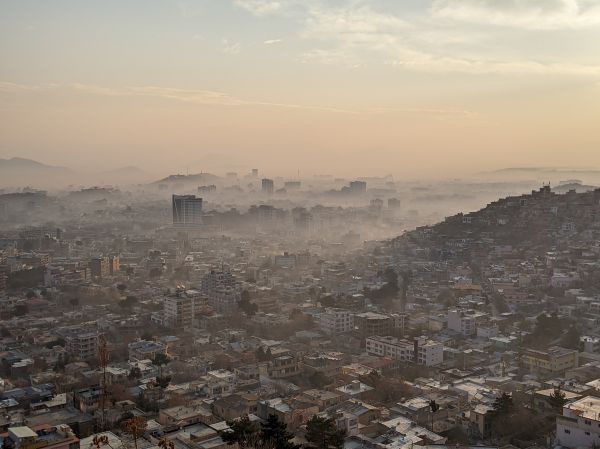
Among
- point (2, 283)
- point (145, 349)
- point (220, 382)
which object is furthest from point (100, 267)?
point (220, 382)

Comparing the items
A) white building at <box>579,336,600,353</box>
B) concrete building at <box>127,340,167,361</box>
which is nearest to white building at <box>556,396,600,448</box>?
white building at <box>579,336,600,353</box>

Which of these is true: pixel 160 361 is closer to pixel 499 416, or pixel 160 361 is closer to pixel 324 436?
pixel 324 436

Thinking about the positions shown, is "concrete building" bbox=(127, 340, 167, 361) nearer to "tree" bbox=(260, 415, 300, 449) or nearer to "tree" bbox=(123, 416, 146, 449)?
"tree" bbox=(123, 416, 146, 449)

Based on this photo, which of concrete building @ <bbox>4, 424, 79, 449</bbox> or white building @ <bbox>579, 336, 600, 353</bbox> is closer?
concrete building @ <bbox>4, 424, 79, 449</bbox>

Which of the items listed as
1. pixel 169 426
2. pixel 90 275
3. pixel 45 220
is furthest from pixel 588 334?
pixel 45 220

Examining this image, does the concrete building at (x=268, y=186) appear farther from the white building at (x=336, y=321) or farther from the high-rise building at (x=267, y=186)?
the white building at (x=336, y=321)

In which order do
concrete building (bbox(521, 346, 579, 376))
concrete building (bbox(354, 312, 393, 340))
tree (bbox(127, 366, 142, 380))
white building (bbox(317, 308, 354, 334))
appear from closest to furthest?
tree (bbox(127, 366, 142, 380))
concrete building (bbox(521, 346, 579, 376))
concrete building (bbox(354, 312, 393, 340))
white building (bbox(317, 308, 354, 334))
